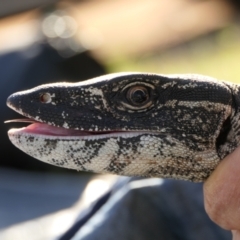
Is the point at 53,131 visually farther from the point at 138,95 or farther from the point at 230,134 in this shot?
the point at 230,134

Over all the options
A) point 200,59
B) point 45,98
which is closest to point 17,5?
point 200,59

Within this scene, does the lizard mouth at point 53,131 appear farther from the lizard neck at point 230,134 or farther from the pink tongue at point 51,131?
the lizard neck at point 230,134

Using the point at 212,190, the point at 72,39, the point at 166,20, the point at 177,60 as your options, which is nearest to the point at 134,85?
the point at 212,190

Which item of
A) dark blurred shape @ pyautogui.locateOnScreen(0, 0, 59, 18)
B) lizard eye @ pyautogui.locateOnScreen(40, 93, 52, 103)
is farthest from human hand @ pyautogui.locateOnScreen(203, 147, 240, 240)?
dark blurred shape @ pyautogui.locateOnScreen(0, 0, 59, 18)

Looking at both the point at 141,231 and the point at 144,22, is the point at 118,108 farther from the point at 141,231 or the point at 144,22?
the point at 144,22

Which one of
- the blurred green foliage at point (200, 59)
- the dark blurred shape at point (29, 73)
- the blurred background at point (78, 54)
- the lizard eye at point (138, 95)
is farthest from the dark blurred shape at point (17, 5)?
the lizard eye at point (138, 95)
